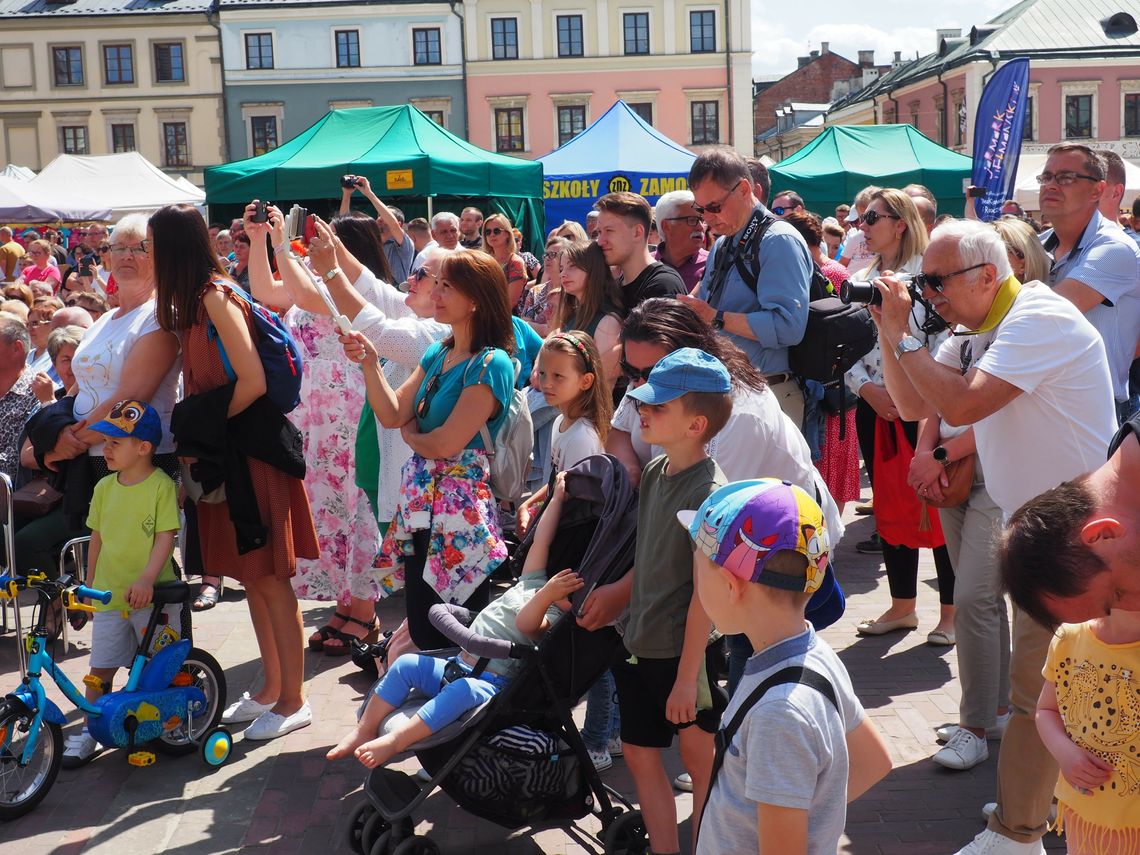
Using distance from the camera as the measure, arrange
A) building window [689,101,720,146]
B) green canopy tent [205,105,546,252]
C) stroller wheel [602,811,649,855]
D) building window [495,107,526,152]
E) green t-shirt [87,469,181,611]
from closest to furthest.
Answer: stroller wheel [602,811,649,855] < green t-shirt [87,469,181,611] < green canopy tent [205,105,546,252] < building window [689,101,720,146] < building window [495,107,526,152]

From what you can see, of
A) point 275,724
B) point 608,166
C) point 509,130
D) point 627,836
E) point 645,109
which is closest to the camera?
point 627,836

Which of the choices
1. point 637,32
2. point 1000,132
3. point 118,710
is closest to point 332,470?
point 118,710

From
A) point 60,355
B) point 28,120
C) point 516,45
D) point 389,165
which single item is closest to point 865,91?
point 516,45

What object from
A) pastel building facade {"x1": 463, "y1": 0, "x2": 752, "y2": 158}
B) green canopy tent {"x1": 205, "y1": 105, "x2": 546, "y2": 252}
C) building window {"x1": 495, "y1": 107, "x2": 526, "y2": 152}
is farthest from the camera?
building window {"x1": 495, "y1": 107, "x2": 526, "y2": 152}

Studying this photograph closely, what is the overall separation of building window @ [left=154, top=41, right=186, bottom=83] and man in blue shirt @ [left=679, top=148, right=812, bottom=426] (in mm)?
48565

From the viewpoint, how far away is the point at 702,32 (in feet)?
153

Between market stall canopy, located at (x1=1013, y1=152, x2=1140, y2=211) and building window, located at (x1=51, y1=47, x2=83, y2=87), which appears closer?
market stall canopy, located at (x1=1013, y1=152, x2=1140, y2=211)

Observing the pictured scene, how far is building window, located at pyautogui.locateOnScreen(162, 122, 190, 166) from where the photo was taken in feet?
159

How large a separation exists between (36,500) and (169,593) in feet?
6.23

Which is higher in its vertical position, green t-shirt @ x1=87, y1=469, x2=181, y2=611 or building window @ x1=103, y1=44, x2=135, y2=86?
building window @ x1=103, y1=44, x2=135, y2=86

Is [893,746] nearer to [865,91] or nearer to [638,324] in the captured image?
[638,324]

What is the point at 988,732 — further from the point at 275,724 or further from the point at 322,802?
the point at 275,724

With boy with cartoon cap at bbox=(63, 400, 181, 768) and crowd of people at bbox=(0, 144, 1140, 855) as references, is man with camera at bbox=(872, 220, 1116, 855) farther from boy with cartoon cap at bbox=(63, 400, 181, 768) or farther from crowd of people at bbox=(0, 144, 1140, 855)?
boy with cartoon cap at bbox=(63, 400, 181, 768)

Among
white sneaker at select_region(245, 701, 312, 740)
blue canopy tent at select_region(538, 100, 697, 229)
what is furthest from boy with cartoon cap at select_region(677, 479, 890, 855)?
blue canopy tent at select_region(538, 100, 697, 229)
